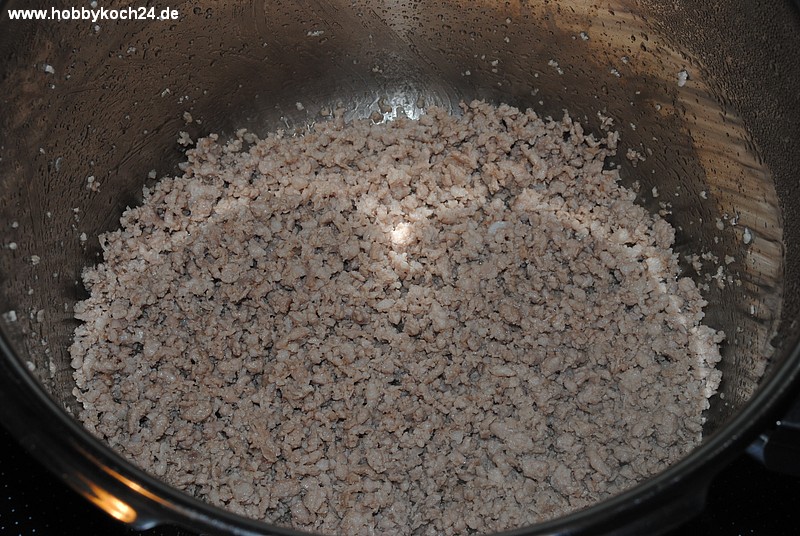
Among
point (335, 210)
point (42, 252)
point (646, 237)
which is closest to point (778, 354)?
point (646, 237)

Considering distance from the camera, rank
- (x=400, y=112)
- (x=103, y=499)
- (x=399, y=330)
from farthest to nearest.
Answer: (x=400, y=112), (x=399, y=330), (x=103, y=499)

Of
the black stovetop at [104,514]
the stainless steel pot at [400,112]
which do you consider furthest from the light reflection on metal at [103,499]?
the black stovetop at [104,514]

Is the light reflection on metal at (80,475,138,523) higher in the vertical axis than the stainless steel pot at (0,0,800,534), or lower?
lower

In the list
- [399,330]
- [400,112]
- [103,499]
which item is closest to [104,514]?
[103,499]

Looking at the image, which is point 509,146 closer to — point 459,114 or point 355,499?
point 459,114

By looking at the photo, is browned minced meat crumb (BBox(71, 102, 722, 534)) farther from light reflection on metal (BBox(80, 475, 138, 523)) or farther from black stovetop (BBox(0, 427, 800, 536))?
light reflection on metal (BBox(80, 475, 138, 523))

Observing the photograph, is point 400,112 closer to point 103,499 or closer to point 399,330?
point 399,330

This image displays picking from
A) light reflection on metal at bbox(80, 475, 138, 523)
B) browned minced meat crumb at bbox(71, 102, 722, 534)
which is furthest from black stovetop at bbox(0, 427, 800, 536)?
light reflection on metal at bbox(80, 475, 138, 523)

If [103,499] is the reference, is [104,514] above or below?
below
